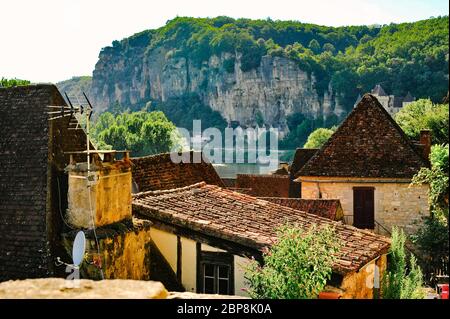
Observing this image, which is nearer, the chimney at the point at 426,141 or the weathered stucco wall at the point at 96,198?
the weathered stucco wall at the point at 96,198

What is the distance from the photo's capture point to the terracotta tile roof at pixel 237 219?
9.27 meters

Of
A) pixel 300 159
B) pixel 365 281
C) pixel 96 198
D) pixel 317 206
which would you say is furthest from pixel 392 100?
pixel 96 198

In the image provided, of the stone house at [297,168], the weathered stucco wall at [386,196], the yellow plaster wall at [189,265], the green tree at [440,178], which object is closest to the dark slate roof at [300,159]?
the stone house at [297,168]

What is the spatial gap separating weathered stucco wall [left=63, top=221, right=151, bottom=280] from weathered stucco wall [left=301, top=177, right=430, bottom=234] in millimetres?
12386

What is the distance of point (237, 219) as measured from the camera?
10562 mm

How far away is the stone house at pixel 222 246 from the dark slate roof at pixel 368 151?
9.94 metres

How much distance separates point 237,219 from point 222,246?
1.24 meters

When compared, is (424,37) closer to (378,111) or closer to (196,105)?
(196,105)

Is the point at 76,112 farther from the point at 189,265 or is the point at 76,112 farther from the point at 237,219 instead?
the point at 237,219

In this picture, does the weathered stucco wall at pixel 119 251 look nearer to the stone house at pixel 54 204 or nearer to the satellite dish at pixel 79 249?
the stone house at pixel 54 204

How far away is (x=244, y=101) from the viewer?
6796 inches

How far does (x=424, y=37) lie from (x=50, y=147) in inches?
5998
